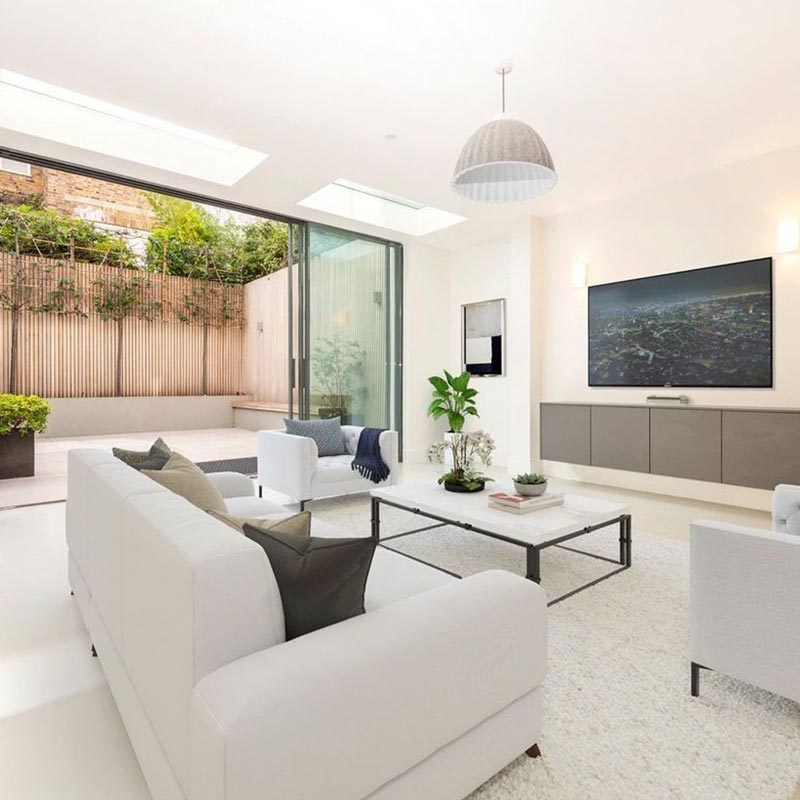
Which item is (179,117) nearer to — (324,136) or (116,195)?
(324,136)

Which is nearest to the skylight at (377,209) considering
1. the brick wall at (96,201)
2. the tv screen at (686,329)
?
the tv screen at (686,329)

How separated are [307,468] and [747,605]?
9.56 feet

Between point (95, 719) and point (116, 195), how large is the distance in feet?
33.0

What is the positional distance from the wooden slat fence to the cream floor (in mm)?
5890

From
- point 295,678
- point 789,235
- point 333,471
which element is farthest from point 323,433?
point 789,235

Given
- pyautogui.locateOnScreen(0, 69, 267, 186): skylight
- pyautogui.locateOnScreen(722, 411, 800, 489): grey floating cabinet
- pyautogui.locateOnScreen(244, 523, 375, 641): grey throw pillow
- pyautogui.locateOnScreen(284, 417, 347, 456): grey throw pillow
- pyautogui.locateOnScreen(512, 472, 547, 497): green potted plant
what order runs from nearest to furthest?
pyautogui.locateOnScreen(244, 523, 375, 641): grey throw pillow, pyautogui.locateOnScreen(512, 472, 547, 497): green potted plant, pyautogui.locateOnScreen(0, 69, 267, 186): skylight, pyautogui.locateOnScreen(722, 411, 800, 489): grey floating cabinet, pyautogui.locateOnScreen(284, 417, 347, 456): grey throw pillow

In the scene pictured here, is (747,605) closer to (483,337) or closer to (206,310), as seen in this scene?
(483,337)

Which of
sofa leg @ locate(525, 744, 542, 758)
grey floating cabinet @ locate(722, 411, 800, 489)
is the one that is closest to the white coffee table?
sofa leg @ locate(525, 744, 542, 758)

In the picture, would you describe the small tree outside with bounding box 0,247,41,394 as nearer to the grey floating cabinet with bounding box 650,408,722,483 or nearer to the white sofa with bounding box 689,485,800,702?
the grey floating cabinet with bounding box 650,408,722,483

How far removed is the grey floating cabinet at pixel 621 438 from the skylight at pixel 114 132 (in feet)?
11.9

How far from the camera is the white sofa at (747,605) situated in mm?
1507

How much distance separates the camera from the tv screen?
4.22 m

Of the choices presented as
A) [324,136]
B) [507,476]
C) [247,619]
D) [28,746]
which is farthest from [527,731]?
[507,476]

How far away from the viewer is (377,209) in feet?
19.7
